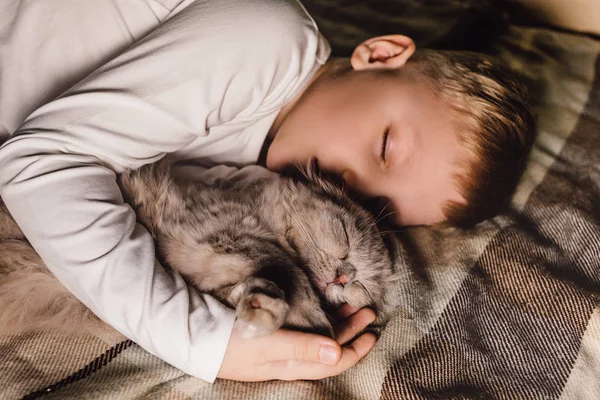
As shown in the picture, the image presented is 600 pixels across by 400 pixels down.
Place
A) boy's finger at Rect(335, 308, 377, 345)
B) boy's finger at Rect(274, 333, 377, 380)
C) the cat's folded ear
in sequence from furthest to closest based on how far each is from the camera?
1. the cat's folded ear
2. boy's finger at Rect(335, 308, 377, 345)
3. boy's finger at Rect(274, 333, 377, 380)

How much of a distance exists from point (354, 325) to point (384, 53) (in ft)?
2.51

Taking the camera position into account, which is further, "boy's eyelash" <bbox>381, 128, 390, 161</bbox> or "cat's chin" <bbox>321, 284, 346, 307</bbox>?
"boy's eyelash" <bbox>381, 128, 390, 161</bbox>

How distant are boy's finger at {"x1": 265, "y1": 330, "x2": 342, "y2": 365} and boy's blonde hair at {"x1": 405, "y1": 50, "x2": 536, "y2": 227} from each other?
1.91ft

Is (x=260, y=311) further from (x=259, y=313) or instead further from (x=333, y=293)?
(x=333, y=293)

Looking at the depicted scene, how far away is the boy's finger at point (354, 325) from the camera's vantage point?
1057 mm

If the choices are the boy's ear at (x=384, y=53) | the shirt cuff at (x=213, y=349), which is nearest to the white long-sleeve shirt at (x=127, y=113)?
the shirt cuff at (x=213, y=349)

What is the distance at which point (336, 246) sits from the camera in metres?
1.08

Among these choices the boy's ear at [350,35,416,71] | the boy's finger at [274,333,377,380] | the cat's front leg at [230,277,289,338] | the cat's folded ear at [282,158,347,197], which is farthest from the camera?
the boy's ear at [350,35,416,71]

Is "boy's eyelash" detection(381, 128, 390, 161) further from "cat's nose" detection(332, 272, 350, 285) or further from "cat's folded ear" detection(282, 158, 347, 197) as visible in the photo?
"cat's nose" detection(332, 272, 350, 285)

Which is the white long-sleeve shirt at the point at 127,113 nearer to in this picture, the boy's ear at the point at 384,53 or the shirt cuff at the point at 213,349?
the shirt cuff at the point at 213,349

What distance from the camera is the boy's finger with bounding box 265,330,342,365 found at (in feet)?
2.98

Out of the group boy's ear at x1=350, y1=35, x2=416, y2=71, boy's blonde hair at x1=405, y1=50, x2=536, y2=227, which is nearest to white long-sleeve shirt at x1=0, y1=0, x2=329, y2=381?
boy's ear at x1=350, y1=35, x2=416, y2=71

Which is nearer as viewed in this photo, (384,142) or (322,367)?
(322,367)

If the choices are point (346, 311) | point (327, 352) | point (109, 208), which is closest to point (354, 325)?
point (346, 311)
